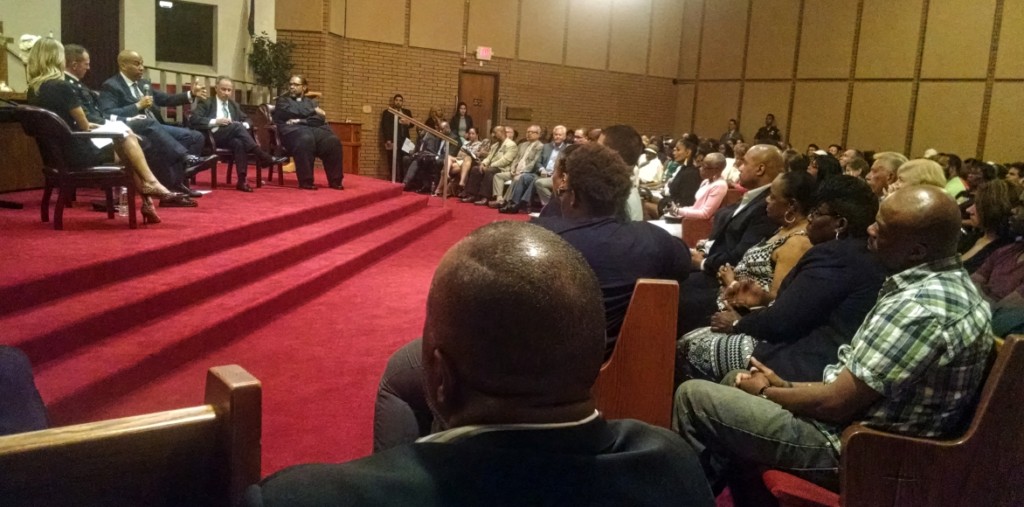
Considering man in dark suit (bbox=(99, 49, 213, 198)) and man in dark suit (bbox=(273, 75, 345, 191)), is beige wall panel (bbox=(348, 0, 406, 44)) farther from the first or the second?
man in dark suit (bbox=(99, 49, 213, 198))

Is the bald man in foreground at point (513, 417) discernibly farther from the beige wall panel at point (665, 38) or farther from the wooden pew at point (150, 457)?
the beige wall panel at point (665, 38)

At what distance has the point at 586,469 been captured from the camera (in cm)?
83

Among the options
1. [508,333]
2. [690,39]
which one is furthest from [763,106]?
[508,333]

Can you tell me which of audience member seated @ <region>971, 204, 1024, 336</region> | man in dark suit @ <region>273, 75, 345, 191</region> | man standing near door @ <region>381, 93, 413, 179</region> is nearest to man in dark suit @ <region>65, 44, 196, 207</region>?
man in dark suit @ <region>273, 75, 345, 191</region>

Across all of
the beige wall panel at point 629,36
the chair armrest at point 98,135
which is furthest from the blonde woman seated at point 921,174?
the beige wall panel at point 629,36

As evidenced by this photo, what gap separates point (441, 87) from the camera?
1248 centimetres

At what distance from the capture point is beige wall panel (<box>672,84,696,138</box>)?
1579 cm

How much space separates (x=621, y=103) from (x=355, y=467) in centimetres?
1476

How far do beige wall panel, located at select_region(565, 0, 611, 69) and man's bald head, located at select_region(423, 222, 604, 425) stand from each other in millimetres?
13613

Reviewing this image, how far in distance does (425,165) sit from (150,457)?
9.72 m

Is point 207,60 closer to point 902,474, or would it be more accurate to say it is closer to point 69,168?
point 69,168

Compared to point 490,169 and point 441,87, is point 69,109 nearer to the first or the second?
point 490,169

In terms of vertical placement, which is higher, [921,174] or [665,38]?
[665,38]

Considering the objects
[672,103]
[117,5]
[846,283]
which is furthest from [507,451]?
[672,103]
